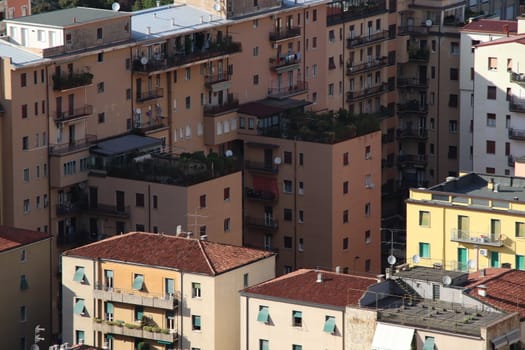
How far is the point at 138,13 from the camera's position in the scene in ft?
492

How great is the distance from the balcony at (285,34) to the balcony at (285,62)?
4.24ft

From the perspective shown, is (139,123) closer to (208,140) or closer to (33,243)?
(208,140)

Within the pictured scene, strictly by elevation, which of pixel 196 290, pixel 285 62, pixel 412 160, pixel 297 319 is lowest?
pixel 412 160

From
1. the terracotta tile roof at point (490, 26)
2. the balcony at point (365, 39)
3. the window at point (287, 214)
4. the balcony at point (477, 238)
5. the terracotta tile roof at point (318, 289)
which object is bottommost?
the window at point (287, 214)

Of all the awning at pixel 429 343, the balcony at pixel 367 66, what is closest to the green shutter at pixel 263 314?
the awning at pixel 429 343

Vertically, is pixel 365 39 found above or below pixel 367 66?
above

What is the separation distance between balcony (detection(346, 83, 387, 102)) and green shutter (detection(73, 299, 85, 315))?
45.5m

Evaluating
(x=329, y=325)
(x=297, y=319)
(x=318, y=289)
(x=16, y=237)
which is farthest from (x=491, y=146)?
(x=329, y=325)

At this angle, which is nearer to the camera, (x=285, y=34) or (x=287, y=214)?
(x=287, y=214)

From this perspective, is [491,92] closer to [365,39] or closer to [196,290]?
[365,39]

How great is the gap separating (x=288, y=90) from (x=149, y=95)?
50.9 ft

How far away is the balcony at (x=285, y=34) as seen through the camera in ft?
504

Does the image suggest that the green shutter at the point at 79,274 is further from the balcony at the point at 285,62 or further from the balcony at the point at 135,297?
the balcony at the point at 285,62

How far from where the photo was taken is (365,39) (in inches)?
6496
